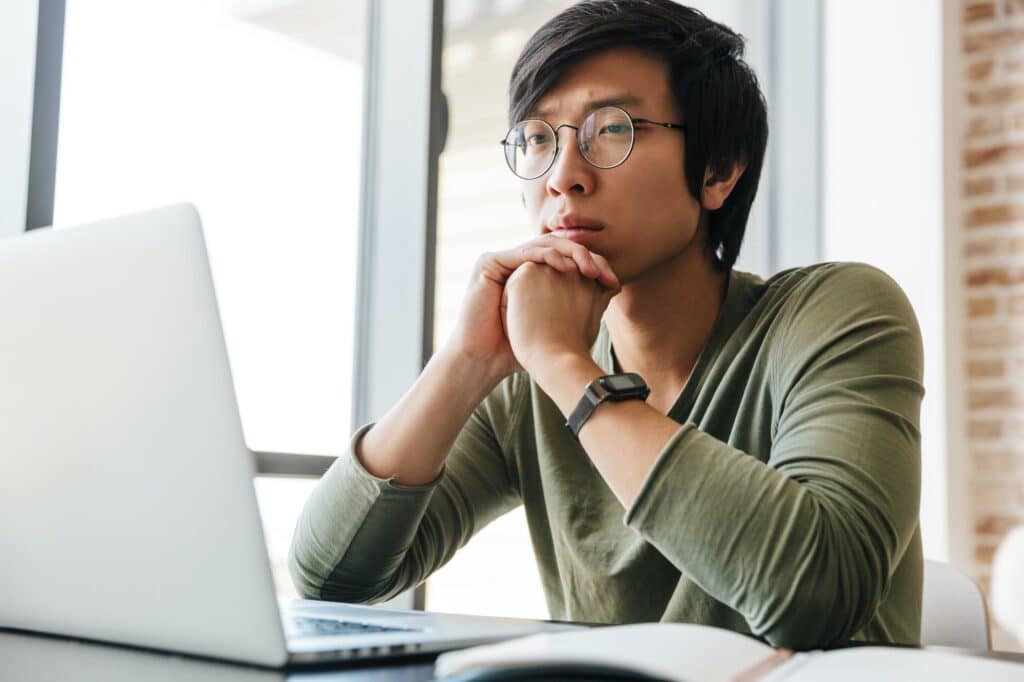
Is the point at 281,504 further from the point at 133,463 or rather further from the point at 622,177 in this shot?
the point at 133,463

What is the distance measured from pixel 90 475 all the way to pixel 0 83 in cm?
121

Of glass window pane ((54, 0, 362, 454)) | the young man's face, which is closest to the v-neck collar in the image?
the young man's face

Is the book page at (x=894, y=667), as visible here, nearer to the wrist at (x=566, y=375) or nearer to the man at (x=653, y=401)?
the man at (x=653, y=401)

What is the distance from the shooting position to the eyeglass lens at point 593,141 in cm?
134

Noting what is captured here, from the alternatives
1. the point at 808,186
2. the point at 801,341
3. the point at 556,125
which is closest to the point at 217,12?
the point at 556,125

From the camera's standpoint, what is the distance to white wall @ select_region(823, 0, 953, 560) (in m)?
3.08

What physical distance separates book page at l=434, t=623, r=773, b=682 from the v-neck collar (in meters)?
0.69

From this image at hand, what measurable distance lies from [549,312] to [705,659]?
0.66 m

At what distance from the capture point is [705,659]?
0.60 metres

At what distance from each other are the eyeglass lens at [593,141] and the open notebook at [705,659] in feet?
2.51

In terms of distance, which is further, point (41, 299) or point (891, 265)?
point (891, 265)

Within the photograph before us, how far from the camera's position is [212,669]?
0.68 meters

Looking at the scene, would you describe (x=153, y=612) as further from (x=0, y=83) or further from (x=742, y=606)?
(x=0, y=83)

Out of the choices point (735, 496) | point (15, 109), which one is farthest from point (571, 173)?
point (15, 109)
